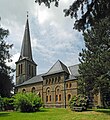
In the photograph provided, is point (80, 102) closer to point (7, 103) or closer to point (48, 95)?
point (7, 103)

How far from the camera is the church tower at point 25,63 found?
67375mm

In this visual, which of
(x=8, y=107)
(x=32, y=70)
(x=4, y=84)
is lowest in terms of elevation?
(x=8, y=107)

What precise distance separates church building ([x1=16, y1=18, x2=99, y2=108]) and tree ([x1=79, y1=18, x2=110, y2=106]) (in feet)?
45.3

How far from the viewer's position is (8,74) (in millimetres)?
35188

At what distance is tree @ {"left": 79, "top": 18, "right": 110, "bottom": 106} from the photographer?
104 ft

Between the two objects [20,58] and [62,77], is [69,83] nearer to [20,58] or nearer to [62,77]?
[62,77]

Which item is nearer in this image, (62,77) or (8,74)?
(8,74)

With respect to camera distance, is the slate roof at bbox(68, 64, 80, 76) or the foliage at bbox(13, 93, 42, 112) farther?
the slate roof at bbox(68, 64, 80, 76)

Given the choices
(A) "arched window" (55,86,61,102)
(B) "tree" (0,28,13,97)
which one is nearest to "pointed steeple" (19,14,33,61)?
(A) "arched window" (55,86,61,102)

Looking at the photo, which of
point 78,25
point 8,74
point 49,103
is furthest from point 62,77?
point 78,25

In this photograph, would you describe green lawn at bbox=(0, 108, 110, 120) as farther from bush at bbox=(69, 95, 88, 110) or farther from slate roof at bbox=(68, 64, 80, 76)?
slate roof at bbox=(68, 64, 80, 76)

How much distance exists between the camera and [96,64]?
32812mm

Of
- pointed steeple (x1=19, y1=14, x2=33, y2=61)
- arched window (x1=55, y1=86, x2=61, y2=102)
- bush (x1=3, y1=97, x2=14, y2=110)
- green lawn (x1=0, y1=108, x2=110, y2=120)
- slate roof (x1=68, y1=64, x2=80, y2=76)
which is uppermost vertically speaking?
pointed steeple (x1=19, y1=14, x2=33, y2=61)

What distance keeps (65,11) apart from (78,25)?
0.77 meters
